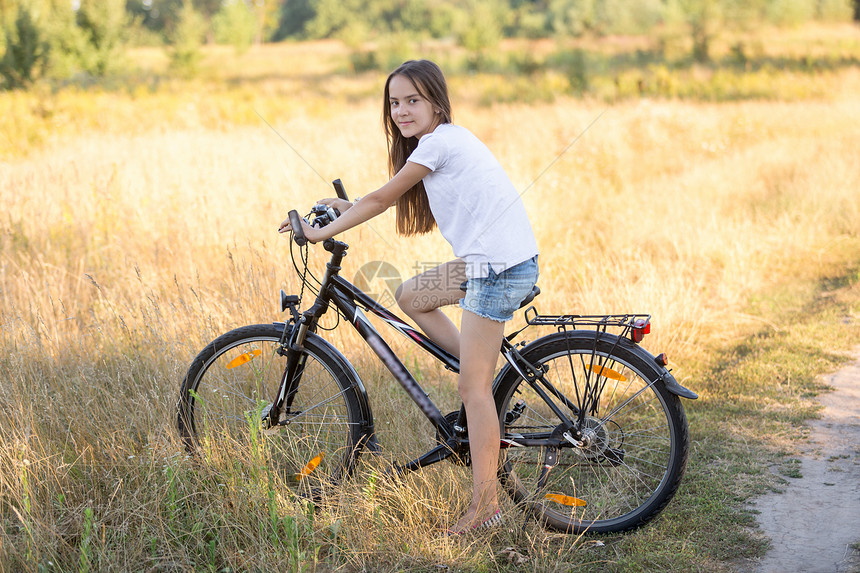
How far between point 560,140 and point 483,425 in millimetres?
10476

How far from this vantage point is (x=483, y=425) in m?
3.04

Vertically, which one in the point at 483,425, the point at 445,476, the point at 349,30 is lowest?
the point at 445,476

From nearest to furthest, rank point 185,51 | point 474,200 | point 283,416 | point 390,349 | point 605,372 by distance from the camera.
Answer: point 474,200 < point 605,372 < point 390,349 < point 283,416 < point 185,51

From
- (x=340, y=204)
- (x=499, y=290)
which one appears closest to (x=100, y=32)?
(x=340, y=204)

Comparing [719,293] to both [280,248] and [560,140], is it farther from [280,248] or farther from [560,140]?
[560,140]

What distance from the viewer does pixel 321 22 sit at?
64688 mm

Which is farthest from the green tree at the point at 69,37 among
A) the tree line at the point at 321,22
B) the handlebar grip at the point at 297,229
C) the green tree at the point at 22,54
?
the handlebar grip at the point at 297,229

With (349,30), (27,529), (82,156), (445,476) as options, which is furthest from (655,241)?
(349,30)

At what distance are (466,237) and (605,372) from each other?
86 centimetres

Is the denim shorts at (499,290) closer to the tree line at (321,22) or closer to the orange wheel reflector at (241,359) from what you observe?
the orange wheel reflector at (241,359)

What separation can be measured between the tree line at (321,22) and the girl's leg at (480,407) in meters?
19.0

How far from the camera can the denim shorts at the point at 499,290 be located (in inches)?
114

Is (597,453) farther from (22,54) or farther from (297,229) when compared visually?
(22,54)

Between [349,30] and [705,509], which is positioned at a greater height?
[349,30]
